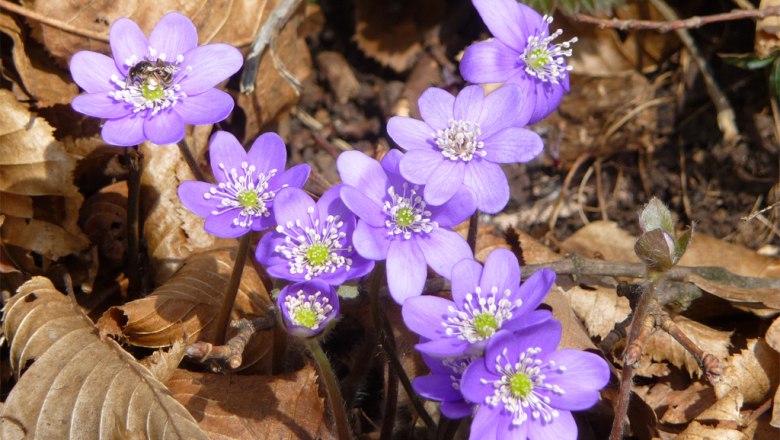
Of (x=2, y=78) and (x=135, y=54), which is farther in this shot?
(x=2, y=78)

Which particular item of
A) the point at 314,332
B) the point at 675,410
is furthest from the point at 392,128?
the point at 675,410

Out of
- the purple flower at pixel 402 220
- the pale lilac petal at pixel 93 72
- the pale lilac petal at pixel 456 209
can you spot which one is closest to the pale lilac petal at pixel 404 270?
the purple flower at pixel 402 220

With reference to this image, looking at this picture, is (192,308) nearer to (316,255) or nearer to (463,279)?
(316,255)

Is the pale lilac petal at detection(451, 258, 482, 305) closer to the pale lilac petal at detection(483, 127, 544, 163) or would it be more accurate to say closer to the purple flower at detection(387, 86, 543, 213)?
the purple flower at detection(387, 86, 543, 213)

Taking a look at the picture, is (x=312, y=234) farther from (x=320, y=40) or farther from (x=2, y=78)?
(x=320, y=40)

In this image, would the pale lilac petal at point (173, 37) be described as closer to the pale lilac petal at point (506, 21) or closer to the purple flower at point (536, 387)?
the pale lilac petal at point (506, 21)

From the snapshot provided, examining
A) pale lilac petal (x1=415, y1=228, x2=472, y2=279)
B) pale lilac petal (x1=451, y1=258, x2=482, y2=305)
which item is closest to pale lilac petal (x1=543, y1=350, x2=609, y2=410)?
pale lilac petal (x1=451, y1=258, x2=482, y2=305)
